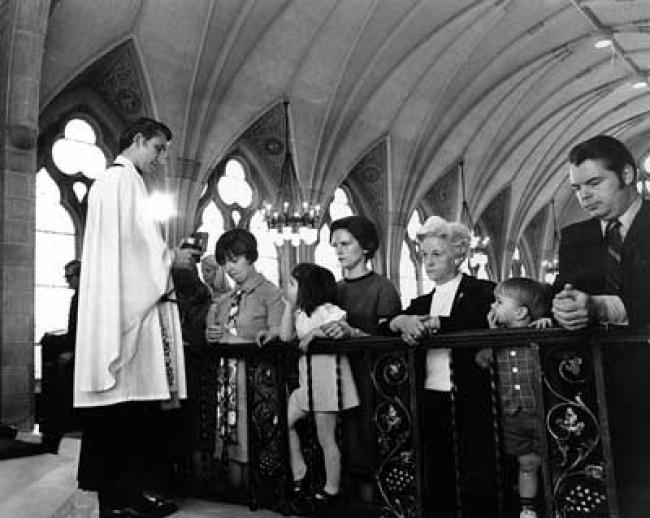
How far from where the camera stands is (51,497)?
3.85m

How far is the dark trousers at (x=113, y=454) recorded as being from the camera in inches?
121

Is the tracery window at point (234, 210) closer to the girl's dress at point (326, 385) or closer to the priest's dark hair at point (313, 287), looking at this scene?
the priest's dark hair at point (313, 287)

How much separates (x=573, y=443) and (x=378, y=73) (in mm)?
14021

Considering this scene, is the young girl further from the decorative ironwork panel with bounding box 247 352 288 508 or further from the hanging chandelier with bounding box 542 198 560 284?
the hanging chandelier with bounding box 542 198 560 284

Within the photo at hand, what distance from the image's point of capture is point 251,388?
373 cm

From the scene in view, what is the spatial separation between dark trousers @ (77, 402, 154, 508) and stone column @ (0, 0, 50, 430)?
4608 millimetres

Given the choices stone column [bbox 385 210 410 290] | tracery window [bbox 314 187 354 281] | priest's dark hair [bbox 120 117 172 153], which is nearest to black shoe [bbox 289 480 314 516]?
priest's dark hair [bbox 120 117 172 153]

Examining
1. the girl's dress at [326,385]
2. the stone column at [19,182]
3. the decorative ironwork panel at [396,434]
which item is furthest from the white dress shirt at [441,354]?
the stone column at [19,182]

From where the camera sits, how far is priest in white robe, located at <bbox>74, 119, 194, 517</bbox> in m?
3.08

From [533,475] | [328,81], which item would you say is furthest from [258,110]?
[533,475]

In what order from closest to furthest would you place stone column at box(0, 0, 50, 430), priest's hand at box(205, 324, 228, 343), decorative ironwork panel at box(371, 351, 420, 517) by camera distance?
decorative ironwork panel at box(371, 351, 420, 517) → priest's hand at box(205, 324, 228, 343) → stone column at box(0, 0, 50, 430)

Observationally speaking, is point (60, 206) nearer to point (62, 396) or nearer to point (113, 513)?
point (62, 396)

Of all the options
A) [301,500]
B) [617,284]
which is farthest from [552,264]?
[617,284]

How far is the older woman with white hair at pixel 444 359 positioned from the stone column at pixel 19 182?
17.7 feet
